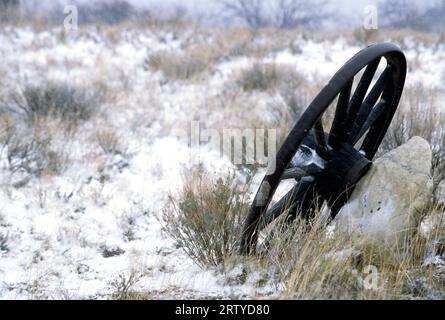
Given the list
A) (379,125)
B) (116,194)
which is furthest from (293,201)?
(116,194)

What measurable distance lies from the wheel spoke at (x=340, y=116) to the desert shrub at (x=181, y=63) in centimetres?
664

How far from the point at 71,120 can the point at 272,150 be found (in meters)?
2.84

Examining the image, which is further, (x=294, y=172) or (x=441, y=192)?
(x=441, y=192)

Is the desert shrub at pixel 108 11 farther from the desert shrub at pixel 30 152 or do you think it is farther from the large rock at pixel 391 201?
the large rock at pixel 391 201

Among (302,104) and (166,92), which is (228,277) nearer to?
(302,104)

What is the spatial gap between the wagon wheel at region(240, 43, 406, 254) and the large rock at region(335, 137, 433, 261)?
0.08m

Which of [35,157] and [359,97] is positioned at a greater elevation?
[359,97]

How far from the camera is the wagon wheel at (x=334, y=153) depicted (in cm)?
247

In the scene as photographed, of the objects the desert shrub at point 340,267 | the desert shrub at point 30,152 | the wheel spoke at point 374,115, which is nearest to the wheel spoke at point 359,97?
the wheel spoke at point 374,115

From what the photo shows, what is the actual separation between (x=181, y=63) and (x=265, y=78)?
193 centimetres

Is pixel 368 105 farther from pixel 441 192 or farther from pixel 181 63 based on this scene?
pixel 181 63

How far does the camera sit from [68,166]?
207 inches

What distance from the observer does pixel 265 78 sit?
8523 mm

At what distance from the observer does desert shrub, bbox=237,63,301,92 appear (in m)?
8.48
